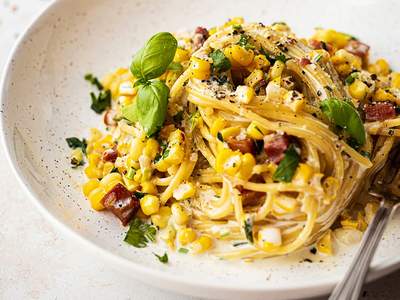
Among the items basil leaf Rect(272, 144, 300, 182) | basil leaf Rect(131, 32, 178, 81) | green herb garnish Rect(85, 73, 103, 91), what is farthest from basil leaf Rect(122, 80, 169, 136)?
green herb garnish Rect(85, 73, 103, 91)

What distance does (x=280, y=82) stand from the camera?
17.2 feet

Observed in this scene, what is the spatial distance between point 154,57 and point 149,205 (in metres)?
1.27

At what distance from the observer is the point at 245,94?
5.10 m

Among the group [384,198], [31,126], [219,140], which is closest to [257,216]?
[219,140]

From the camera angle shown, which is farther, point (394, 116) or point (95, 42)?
point (95, 42)

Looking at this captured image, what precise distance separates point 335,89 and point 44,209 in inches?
102

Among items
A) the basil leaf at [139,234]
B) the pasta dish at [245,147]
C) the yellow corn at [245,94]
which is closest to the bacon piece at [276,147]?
the pasta dish at [245,147]

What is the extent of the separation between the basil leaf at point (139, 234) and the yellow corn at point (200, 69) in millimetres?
1331

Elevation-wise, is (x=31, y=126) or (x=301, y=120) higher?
(x=301, y=120)

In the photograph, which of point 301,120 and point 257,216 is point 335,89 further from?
point 257,216

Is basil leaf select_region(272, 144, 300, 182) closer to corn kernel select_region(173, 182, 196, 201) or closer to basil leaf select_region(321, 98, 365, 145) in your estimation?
basil leaf select_region(321, 98, 365, 145)

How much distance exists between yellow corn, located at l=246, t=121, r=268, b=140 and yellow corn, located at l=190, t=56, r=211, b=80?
649 millimetres

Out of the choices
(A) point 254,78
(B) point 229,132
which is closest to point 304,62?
(A) point 254,78

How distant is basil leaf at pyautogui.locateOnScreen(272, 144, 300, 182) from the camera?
4.82 metres
